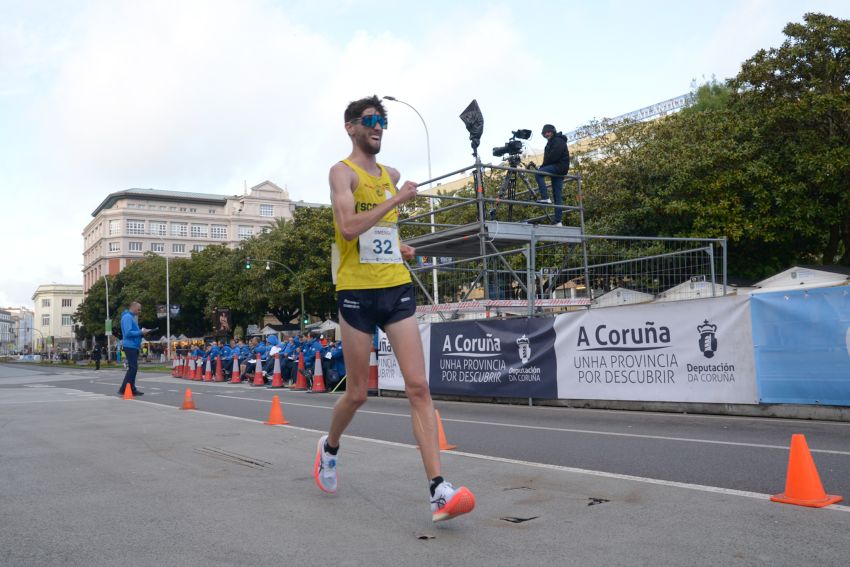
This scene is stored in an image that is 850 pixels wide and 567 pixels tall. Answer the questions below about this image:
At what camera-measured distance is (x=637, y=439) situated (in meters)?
7.75

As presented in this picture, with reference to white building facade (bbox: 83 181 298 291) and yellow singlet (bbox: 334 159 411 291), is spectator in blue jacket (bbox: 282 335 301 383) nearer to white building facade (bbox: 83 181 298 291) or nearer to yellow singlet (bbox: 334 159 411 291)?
yellow singlet (bbox: 334 159 411 291)

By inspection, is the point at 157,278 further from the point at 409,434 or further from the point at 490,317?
the point at 409,434

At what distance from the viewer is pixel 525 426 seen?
368 inches

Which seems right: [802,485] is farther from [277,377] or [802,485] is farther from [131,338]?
[277,377]

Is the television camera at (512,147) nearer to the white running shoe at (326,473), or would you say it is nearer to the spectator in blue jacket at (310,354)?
the spectator in blue jacket at (310,354)

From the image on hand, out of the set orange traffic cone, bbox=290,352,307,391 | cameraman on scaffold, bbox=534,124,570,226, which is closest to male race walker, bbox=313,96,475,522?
cameraman on scaffold, bbox=534,124,570,226

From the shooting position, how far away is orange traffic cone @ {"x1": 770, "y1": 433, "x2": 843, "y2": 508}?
435 centimetres

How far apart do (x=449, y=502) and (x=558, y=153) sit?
11.6 metres

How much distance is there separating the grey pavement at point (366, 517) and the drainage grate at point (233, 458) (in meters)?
0.03

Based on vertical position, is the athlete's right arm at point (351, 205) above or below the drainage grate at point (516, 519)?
above

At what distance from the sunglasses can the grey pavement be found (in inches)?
89.7

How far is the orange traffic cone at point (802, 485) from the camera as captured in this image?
171 inches

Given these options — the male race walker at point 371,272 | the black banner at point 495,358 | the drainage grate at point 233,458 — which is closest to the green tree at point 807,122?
the black banner at point 495,358

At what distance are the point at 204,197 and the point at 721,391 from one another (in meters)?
118
